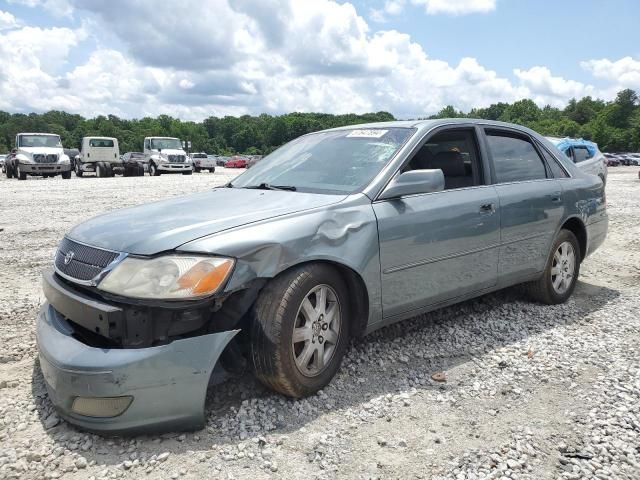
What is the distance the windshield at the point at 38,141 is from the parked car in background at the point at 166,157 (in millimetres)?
6282

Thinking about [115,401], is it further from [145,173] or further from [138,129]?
[138,129]

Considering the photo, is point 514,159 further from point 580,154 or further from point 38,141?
point 38,141

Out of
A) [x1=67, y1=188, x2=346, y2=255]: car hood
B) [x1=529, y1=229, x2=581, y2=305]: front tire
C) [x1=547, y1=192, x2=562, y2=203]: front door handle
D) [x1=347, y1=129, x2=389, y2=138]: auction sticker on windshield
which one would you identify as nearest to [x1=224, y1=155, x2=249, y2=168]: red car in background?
[x1=529, y1=229, x2=581, y2=305]: front tire

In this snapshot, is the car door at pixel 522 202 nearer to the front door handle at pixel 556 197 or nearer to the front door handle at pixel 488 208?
the front door handle at pixel 556 197

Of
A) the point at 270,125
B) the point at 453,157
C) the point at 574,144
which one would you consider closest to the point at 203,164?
the point at 574,144

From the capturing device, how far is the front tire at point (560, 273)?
15.0ft

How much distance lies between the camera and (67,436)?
2555 millimetres

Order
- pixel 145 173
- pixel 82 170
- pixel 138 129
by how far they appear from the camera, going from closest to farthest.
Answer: pixel 82 170
pixel 145 173
pixel 138 129

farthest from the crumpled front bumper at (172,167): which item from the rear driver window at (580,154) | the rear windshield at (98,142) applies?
the rear driver window at (580,154)

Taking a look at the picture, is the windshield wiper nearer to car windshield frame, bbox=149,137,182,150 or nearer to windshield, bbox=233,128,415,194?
windshield, bbox=233,128,415,194

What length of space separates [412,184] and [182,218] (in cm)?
140

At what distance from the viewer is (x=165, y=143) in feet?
99.9

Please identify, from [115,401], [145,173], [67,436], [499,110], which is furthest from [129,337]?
[499,110]

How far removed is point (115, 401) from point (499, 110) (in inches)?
5917
